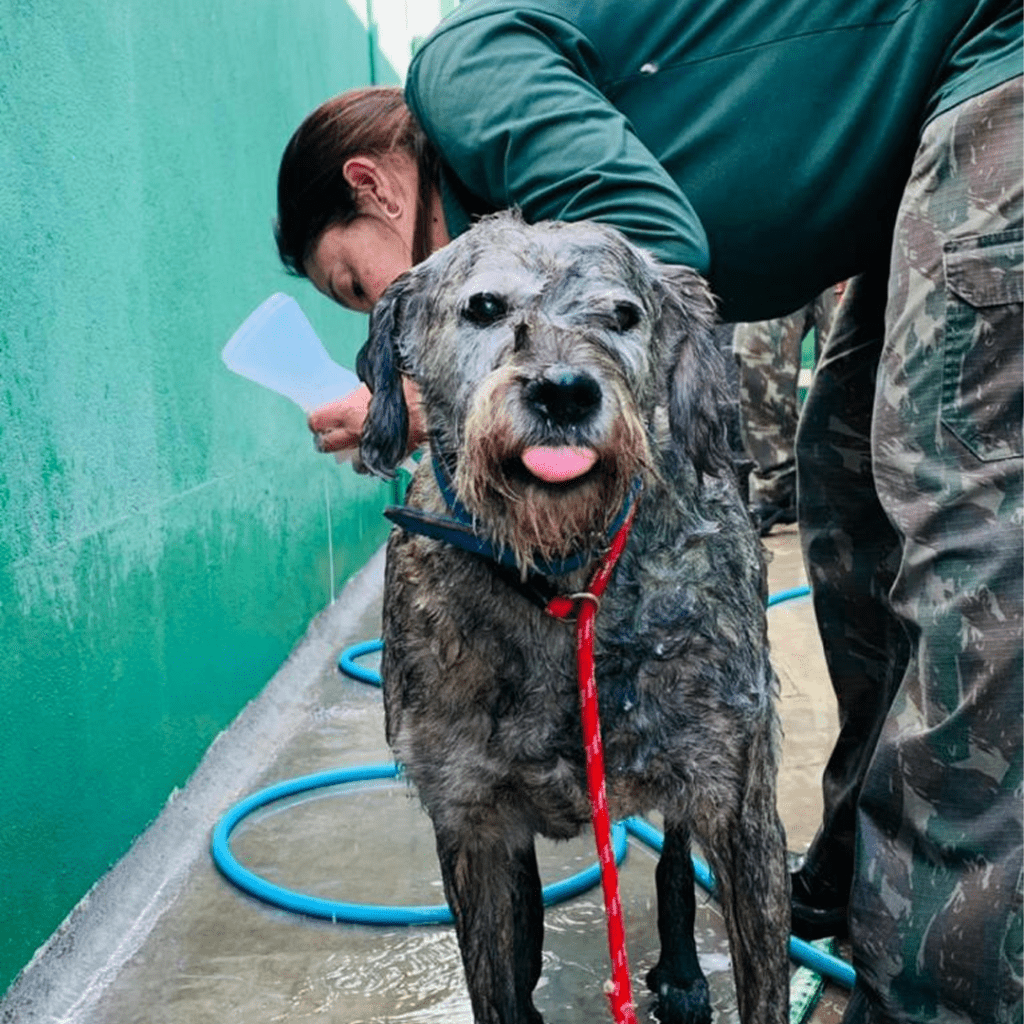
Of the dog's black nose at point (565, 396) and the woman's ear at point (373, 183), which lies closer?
the dog's black nose at point (565, 396)

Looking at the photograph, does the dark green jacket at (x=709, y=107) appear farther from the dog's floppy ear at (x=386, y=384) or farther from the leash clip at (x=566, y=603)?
the leash clip at (x=566, y=603)

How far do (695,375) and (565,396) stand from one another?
51 centimetres

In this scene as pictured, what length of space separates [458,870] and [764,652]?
0.68 metres

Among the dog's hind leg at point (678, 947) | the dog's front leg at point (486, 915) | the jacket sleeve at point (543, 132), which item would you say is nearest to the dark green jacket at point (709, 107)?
the jacket sleeve at point (543, 132)

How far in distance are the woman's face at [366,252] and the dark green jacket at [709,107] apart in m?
0.36

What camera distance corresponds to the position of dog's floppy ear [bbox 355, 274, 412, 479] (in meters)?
2.15

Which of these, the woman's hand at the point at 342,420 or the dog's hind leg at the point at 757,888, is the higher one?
the woman's hand at the point at 342,420

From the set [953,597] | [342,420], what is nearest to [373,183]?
[342,420]

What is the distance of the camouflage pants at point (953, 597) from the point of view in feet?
5.88

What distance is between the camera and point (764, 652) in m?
2.20

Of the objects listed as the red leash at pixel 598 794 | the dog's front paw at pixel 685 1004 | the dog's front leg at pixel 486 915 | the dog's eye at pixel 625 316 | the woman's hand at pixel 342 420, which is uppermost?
the dog's eye at pixel 625 316

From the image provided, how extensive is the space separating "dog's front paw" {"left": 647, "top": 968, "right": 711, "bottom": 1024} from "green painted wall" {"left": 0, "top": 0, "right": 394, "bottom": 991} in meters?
1.44

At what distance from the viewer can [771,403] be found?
848cm

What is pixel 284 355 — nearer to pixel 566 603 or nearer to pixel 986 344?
pixel 566 603
